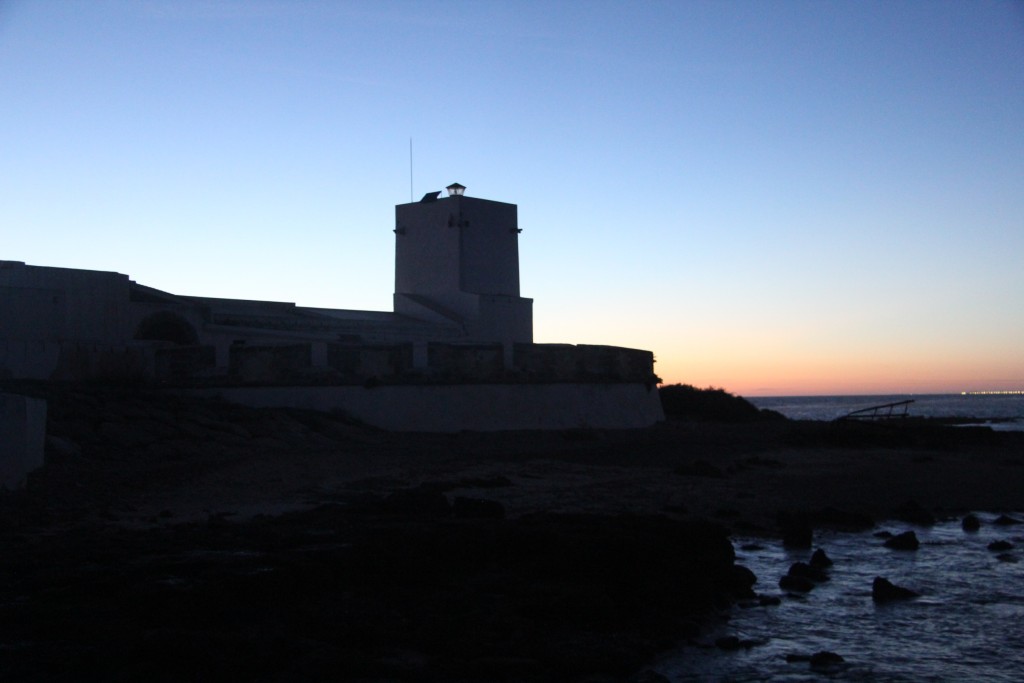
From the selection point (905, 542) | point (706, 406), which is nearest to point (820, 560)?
point (905, 542)

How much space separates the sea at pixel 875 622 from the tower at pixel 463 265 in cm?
2041

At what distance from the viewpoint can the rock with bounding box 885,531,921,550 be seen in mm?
12656

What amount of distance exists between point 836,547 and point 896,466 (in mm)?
9904

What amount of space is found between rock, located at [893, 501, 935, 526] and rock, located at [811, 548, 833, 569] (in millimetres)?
4331

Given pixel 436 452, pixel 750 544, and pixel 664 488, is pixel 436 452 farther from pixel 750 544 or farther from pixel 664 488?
pixel 750 544

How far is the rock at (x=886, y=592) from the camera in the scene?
1009cm

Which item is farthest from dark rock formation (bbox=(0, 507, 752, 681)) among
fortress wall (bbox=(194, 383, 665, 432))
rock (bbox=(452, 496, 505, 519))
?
fortress wall (bbox=(194, 383, 665, 432))

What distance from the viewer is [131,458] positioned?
15.1 metres

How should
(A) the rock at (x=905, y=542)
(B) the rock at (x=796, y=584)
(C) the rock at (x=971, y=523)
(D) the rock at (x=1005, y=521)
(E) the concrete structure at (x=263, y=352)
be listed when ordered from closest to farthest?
(B) the rock at (x=796, y=584), (A) the rock at (x=905, y=542), (C) the rock at (x=971, y=523), (D) the rock at (x=1005, y=521), (E) the concrete structure at (x=263, y=352)

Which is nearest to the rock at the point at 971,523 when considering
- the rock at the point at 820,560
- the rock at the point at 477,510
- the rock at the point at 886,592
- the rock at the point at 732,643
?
the rock at the point at 820,560

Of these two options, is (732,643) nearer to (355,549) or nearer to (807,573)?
(807,573)

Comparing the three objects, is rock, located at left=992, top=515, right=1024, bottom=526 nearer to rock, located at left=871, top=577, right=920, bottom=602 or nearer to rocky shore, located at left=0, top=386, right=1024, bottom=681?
rocky shore, located at left=0, top=386, right=1024, bottom=681

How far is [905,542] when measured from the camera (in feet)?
41.6

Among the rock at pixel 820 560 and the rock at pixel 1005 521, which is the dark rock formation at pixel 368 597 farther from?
the rock at pixel 1005 521
